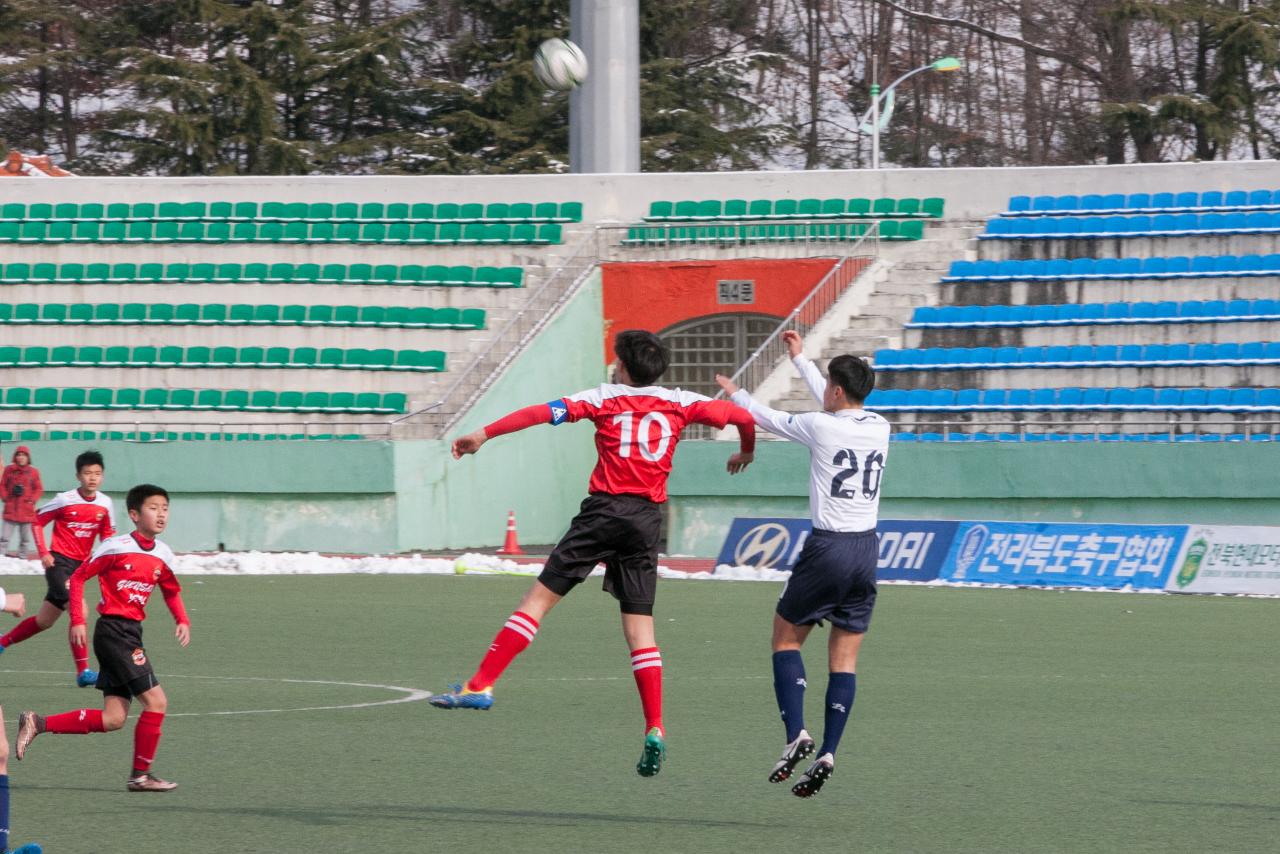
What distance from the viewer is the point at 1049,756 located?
10047 mm

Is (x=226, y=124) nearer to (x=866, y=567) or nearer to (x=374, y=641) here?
(x=374, y=641)

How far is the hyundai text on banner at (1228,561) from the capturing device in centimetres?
2111

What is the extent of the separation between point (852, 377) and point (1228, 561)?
Result: 14.1m

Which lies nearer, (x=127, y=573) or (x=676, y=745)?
(x=127, y=573)

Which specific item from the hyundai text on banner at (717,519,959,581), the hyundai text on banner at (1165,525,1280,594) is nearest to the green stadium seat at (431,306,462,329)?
the hyundai text on banner at (717,519,959,581)

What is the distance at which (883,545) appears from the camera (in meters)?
23.4

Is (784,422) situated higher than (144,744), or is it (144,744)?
(784,422)

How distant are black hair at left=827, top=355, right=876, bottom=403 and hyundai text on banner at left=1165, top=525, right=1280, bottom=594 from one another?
14.0 m

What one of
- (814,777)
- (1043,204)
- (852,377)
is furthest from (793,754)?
(1043,204)

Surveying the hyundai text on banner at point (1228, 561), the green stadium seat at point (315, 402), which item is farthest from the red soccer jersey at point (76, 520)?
the green stadium seat at point (315, 402)

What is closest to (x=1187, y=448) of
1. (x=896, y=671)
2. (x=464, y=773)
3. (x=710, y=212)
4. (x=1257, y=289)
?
(x=1257, y=289)

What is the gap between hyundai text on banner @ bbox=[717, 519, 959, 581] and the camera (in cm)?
2303

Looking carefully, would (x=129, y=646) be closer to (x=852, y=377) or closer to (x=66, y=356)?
(x=852, y=377)

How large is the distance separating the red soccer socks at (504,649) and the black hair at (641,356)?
1238mm
